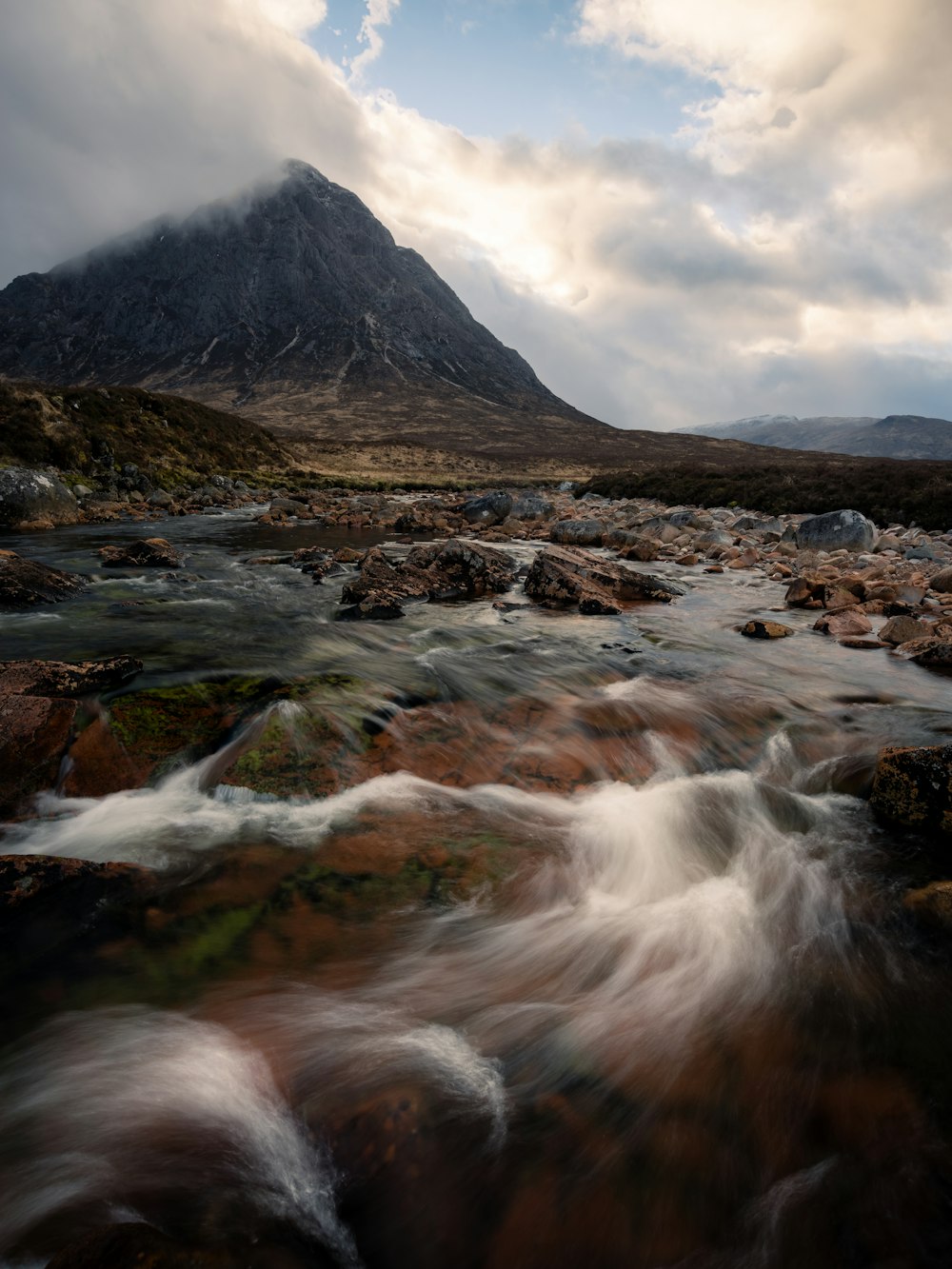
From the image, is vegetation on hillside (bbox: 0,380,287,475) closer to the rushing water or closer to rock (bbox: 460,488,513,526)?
rock (bbox: 460,488,513,526)

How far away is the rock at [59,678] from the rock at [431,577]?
19.2ft

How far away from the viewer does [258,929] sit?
401cm

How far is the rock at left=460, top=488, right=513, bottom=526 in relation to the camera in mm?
28230

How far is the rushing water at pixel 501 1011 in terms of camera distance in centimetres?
252

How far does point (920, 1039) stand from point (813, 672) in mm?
6686

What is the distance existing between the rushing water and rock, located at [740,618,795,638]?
3983 millimetres

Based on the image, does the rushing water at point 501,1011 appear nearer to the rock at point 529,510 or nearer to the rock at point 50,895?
the rock at point 50,895

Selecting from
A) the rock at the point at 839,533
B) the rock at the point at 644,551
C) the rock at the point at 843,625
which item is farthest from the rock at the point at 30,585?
the rock at the point at 839,533

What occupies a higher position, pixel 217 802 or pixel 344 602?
pixel 344 602

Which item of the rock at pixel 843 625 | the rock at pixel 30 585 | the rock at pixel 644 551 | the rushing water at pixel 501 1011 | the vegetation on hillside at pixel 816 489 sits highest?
the vegetation on hillside at pixel 816 489

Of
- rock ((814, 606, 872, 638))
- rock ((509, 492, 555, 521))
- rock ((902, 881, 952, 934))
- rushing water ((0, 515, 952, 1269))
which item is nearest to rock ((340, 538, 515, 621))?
rushing water ((0, 515, 952, 1269))

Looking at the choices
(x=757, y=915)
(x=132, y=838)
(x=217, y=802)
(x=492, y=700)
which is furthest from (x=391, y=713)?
(x=757, y=915)

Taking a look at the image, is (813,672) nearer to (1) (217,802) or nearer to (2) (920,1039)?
(2) (920,1039)

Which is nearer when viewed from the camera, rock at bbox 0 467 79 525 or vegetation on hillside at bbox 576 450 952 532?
rock at bbox 0 467 79 525
